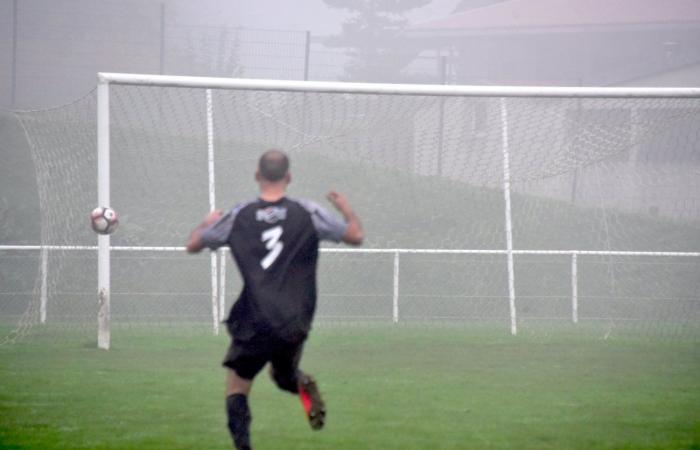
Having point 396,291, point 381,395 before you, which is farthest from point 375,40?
point 381,395

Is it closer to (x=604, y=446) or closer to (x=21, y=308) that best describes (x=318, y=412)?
(x=604, y=446)

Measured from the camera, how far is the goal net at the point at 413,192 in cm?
1306

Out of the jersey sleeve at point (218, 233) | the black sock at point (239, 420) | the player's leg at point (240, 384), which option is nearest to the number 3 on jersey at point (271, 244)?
the jersey sleeve at point (218, 233)

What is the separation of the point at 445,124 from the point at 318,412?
8099 millimetres

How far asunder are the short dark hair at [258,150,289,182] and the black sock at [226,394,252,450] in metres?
1.16

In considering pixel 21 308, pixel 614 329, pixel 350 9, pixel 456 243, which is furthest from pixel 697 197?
pixel 350 9

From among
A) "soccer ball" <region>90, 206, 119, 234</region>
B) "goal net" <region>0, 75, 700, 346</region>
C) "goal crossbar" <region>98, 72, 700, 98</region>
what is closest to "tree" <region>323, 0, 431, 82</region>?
"goal net" <region>0, 75, 700, 346</region>

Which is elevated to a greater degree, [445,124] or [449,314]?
[445,124]

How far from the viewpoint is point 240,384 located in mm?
5824

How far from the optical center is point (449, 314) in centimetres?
1536

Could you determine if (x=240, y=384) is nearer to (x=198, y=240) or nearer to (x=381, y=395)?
(x=198, y=240)

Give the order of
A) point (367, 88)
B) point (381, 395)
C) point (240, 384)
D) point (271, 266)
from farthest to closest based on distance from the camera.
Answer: point (367, 88) < point (381, 395) < point (240, 384) < point (271, 266)

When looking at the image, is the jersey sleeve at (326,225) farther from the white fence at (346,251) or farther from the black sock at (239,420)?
the white fence at (346,251)

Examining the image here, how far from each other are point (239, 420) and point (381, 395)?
125 inches
